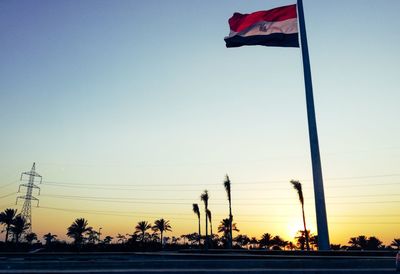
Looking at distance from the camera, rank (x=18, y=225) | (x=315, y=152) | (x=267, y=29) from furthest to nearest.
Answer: (x=18, y=225)
(x=267, y=29)
(x=315, y=152)

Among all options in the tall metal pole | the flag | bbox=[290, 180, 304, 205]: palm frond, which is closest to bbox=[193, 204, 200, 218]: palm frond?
bbox=[290, 180, 304, 205]: palm frond

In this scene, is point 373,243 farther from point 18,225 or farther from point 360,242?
point 18,225

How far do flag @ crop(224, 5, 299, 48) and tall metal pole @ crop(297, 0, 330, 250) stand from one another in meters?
0.41

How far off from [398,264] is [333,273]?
244cm

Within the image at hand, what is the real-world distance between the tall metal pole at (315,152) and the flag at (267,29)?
0.41 meters

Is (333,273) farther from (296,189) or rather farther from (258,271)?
(296,189)

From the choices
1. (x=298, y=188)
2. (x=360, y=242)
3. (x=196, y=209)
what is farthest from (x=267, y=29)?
(x=360, y=242)

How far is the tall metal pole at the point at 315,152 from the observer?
14.6 m

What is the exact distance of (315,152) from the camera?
15.6m

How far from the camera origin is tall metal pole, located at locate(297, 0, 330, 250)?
14609 mm

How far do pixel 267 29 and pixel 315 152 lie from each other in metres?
6.49

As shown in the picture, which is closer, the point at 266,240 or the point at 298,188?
the point at 298,188

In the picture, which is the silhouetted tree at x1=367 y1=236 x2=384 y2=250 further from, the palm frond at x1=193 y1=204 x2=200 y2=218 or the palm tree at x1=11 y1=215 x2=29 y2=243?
the palm tree at x1=11 y1=215 x2=29 y2=243

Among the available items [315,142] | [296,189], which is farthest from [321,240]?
[296,189]
